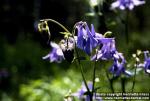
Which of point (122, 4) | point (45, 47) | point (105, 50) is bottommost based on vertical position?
point (45, 47)

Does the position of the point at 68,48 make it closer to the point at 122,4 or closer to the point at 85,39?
the point at 85,39

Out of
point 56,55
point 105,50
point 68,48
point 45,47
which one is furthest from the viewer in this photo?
point 45,47

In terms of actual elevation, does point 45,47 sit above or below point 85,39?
below

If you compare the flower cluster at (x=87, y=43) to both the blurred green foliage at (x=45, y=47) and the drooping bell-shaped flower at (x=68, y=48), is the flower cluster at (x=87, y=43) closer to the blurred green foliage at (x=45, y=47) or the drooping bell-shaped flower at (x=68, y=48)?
the drooping bell-shaped flower at (x=68, y=48)

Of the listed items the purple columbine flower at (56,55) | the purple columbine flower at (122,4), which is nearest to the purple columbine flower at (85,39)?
the purple columbine flower at (56,55)

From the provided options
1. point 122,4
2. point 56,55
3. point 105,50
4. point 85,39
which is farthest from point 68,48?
point 122,4

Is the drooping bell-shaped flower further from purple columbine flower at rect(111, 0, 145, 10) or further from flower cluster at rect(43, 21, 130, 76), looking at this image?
purple columbine flower at rect(111, 0, 145, 10)

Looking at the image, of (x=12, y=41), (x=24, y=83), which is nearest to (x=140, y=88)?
(x=24, y=83)

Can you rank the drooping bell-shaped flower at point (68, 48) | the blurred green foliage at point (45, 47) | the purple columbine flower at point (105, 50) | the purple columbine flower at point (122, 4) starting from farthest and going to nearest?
the blurred green foliage at point (45, 47) < the purple columbine flower at point (122, 4) < the purple columbine flower at point (105, 50) < the drooping bell-shaped flower at point (68, 48)

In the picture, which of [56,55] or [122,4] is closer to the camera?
[56,55]

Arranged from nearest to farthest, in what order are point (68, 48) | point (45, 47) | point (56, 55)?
point (68, 48) < point (56, 55) < point (45, 47)

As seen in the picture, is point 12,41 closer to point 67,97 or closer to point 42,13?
point 42,13
